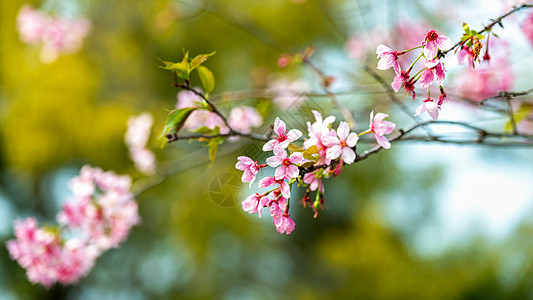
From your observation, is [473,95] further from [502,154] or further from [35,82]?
[35,82]

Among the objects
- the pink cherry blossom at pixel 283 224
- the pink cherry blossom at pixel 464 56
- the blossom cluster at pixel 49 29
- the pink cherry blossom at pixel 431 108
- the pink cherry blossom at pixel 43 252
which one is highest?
the pink cherry blossom at pixel 464 56

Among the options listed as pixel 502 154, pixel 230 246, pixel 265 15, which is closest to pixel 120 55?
pixel 265 15

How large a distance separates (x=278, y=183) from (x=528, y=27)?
66 centimetres

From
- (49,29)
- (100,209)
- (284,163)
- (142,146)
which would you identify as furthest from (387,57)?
(49,29)

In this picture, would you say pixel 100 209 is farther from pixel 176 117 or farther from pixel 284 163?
pixel 284 163

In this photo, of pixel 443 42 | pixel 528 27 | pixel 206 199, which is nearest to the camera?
pixel 443 42

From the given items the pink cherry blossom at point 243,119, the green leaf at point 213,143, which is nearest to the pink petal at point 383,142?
the green leaf at point 213,143

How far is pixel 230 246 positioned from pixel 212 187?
3398mm

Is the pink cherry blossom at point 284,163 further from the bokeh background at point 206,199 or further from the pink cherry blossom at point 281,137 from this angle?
the bokeh background at point 206,199

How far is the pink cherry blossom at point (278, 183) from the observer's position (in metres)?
0.47

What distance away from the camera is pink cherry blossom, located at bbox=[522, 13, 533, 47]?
819 mm

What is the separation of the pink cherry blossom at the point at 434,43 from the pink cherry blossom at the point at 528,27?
1.56 feet

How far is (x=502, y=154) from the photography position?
314 cm

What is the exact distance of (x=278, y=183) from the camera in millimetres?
482
